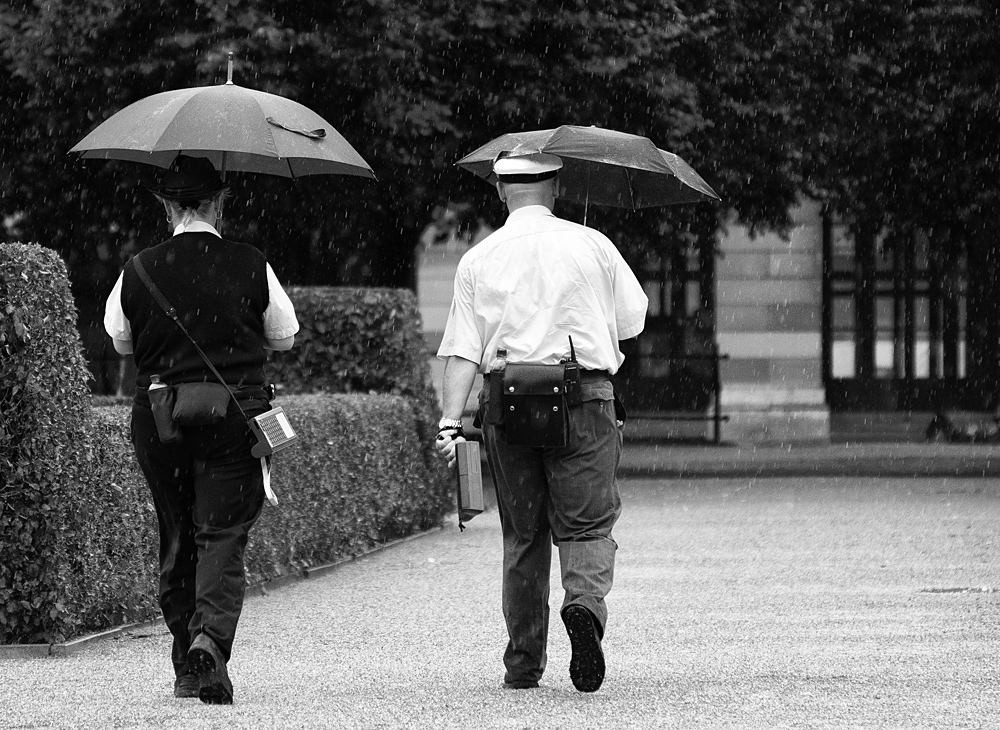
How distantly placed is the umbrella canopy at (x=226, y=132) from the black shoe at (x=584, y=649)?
6.60 ft

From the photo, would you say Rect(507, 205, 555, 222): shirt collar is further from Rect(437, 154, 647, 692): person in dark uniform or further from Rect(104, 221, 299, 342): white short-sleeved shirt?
Rect(104, 221, 299, 342): white short-sleeved shirt

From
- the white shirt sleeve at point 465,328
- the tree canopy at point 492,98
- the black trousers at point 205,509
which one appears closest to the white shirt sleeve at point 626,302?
the white shirt sleeve at point 465,328

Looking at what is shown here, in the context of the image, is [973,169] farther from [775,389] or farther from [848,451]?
[775,389]

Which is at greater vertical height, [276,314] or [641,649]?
[276,314]

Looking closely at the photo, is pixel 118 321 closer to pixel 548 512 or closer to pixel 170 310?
pixel 170 310

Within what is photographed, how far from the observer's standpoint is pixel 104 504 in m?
6.78

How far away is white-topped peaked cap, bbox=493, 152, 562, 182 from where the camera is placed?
5.46 meters

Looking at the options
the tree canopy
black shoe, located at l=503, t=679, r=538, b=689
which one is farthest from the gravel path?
the tree canopy

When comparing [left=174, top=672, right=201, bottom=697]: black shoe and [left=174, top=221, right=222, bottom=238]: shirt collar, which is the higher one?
[left=174, top=221, right=222, bottom=238]: shirt collar

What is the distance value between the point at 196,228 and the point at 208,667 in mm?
1422

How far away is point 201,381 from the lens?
516 centimetres

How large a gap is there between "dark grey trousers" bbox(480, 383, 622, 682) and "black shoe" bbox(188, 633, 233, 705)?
94cm

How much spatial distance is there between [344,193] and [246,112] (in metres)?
10.7

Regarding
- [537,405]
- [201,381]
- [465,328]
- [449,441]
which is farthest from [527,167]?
[201,381]
